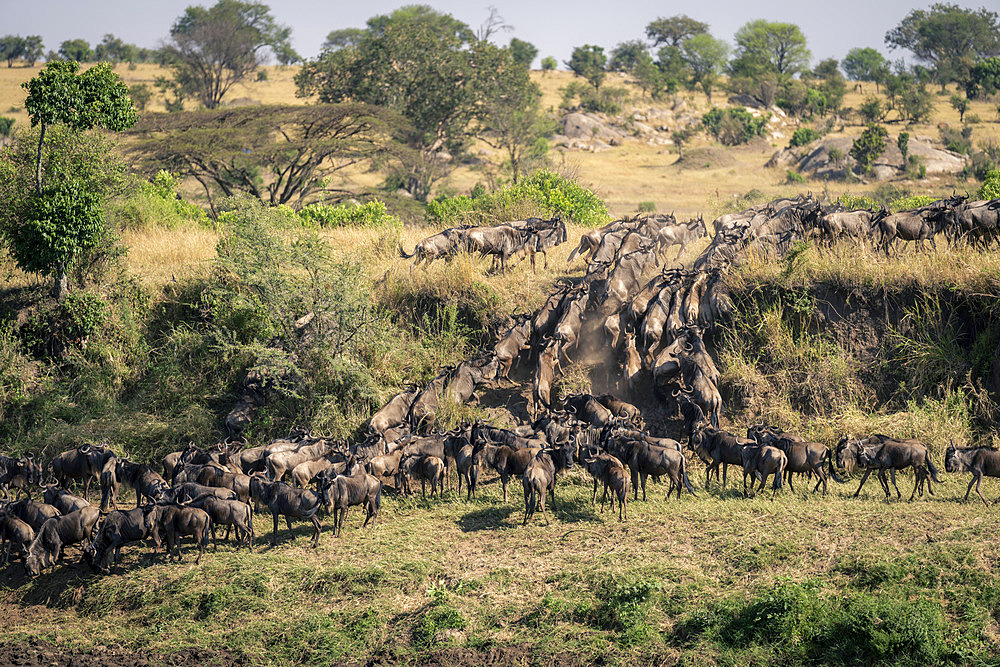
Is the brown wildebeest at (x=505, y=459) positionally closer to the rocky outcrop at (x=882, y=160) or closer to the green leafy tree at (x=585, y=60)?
the rocky outcrop at (x=882, y=160)

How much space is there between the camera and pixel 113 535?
9484mm

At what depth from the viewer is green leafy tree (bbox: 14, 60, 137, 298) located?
15.0m

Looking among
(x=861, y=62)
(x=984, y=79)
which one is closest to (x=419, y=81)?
(x=984, y=79)

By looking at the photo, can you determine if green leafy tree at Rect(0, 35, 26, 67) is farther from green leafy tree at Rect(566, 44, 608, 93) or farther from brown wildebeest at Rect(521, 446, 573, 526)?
brown wildebeest at Rect(521, 446, 573, 526)

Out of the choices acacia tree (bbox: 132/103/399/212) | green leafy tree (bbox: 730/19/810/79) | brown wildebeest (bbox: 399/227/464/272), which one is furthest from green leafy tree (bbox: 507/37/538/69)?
brown wildebeest (bbox: 399/227/464/272)

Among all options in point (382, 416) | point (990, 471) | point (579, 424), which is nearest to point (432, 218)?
point (382, 416)

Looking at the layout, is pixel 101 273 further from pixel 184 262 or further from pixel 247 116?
pixel 247 116

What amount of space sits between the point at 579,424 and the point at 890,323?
590cm

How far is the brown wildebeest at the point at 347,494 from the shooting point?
1005 cm

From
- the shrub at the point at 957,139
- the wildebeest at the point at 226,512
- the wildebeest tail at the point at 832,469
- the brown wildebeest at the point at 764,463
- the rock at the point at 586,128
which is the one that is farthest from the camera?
the rock at the point at 586,128

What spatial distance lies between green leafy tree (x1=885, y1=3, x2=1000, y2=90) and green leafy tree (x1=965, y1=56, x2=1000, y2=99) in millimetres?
10412

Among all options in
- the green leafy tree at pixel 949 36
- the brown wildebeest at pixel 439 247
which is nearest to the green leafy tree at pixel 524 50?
the green leafy tree at pixel 949 36

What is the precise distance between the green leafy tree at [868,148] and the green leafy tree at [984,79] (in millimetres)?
23505

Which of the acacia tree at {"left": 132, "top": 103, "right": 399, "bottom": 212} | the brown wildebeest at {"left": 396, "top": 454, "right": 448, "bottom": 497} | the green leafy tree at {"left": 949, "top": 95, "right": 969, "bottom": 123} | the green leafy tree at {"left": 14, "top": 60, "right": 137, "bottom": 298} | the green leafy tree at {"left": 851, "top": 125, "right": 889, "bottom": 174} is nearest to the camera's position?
the brown wildebeest at {"left": 396, "top": 454, "right": 448, "bottom": 497}
